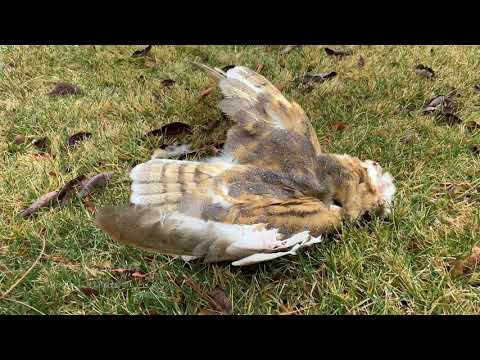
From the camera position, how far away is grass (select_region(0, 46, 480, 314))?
7.11 ft

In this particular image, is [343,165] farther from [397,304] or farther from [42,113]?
[42,113]

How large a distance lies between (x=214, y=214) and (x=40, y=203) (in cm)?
108

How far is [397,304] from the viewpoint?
211 centimetres

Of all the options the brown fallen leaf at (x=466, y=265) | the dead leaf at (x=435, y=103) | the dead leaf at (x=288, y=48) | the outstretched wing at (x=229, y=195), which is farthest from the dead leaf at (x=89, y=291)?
the dead leaf at (x=288, y=48)

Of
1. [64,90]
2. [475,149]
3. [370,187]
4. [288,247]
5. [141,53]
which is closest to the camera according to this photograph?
[288,247]

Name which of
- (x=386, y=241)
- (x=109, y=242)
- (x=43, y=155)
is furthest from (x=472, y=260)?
(x=43, y=155)

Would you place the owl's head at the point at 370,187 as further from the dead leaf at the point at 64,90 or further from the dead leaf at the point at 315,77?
the dead leaf at the point at 64,90

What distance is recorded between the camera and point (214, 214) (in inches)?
89.2

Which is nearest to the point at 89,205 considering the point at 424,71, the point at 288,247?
the point at 288,247

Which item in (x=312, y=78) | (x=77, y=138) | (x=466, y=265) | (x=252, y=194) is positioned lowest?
(x=466, y=265)

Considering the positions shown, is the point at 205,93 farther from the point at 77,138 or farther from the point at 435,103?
the point at 435,103

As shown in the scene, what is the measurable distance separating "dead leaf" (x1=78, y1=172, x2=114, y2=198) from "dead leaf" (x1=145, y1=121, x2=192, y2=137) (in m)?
0.53

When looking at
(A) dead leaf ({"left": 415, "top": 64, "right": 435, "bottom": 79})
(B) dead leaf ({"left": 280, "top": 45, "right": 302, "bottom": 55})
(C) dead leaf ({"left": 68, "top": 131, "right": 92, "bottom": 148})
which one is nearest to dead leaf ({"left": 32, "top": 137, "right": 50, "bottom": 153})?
(C) dead leaf ({"left": 68, "top": 131, "right": 92, "bottom": 148})

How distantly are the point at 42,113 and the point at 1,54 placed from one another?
1391 millimetres
